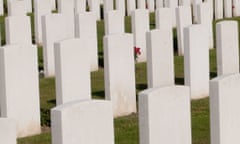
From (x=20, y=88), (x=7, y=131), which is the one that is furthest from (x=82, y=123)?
(x=20, y=88)

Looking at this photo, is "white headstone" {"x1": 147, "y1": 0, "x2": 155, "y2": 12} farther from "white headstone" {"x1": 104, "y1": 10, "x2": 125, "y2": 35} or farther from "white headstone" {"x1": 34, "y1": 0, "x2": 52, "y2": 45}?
"white headstone" {"x1": 104, "y1": 10, "x2": 125, "y2": 35}

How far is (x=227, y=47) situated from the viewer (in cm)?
1002

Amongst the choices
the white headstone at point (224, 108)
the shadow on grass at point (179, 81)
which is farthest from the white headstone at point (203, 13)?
the white headstone at point (224, 108)

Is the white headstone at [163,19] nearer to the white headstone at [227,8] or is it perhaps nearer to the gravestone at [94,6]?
the gravestone at [94,6]

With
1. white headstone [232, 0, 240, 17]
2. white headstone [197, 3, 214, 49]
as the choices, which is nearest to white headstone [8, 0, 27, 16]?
white headstone [197, 3, 214, 49]

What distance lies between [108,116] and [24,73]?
283cm

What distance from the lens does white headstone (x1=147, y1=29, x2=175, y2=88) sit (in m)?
8.80

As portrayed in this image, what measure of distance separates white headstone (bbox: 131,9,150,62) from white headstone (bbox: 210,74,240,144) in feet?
19.6

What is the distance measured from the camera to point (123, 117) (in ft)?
30.8

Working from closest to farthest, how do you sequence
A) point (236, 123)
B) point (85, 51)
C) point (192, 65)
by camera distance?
1. point (236, 123)
2. point (85, 51)
3. point (192, 65)

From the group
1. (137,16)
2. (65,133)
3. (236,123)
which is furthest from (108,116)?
(137,16)

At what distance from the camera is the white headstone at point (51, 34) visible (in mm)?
11617

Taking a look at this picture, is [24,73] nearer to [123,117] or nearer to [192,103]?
[123,117]

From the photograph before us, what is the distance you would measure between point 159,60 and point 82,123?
344cm
